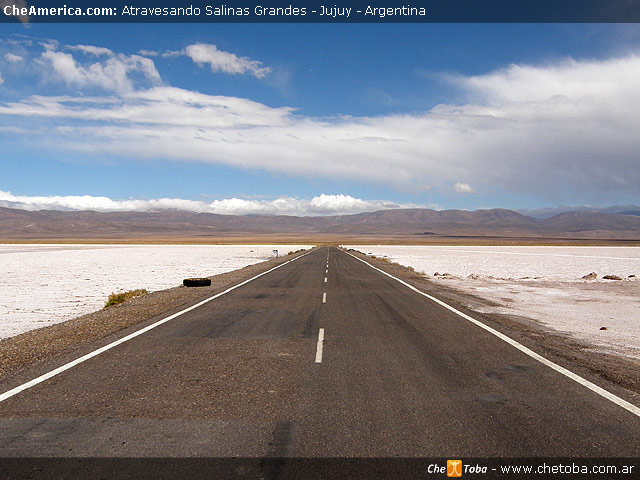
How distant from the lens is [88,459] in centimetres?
442

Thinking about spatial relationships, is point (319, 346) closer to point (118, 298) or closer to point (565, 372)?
point (565, 372)

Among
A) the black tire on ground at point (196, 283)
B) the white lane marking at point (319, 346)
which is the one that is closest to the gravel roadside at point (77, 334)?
the white lane marking at point (319, 346)

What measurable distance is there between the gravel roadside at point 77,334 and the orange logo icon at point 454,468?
6.15 metres

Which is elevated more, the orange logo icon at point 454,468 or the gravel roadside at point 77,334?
the orange logo icon at point 454,468

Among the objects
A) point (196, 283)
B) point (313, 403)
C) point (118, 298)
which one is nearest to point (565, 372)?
point (313, 403)

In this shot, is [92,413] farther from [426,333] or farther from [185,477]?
[426,333]

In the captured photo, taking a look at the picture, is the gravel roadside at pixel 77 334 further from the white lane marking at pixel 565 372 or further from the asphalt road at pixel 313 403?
the white lane marking at pixel 565 372

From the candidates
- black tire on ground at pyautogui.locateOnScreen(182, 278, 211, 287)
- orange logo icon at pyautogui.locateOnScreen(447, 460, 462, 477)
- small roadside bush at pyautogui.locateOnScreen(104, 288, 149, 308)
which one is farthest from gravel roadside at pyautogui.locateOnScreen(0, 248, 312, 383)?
orange logo icon at pyautogui.locateOnScreen(447, 460, 462, 477)

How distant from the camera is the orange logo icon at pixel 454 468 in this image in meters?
4.24

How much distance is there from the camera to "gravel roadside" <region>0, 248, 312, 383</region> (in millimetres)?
7914

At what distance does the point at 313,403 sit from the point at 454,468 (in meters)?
2.01

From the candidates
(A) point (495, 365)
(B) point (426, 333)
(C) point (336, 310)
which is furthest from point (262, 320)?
(A) point (495, 365)

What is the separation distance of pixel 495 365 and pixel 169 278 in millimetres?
23043

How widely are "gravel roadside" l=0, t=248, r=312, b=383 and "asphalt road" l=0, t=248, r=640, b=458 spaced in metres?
0.84
